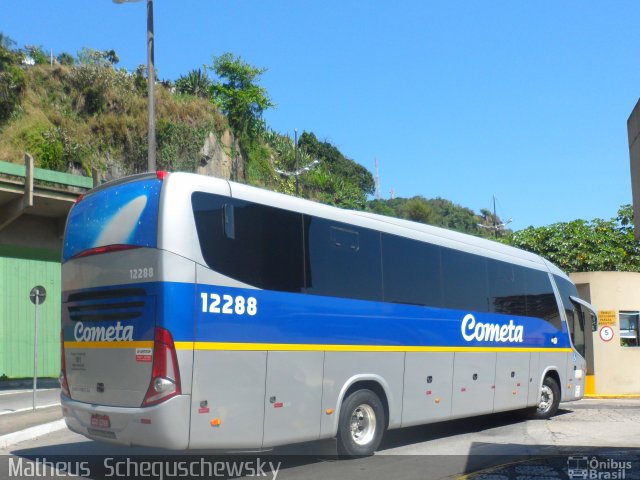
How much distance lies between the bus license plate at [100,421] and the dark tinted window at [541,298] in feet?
30.9

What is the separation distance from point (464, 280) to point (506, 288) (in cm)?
173

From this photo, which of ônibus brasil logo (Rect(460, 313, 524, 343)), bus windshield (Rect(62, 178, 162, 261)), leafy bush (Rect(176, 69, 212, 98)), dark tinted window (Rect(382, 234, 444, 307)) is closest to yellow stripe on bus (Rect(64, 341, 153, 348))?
bus windshield (Rect(62, 178, 162, 261))

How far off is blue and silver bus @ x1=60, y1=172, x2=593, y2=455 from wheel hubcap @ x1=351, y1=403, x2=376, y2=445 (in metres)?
0.02

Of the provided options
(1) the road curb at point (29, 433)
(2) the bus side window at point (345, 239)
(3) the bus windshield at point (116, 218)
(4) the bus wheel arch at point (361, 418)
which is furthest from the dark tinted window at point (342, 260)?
(1) the road curb at point (29, 433)

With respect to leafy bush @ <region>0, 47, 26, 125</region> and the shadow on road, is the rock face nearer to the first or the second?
leafy bush @ <region>0, 47, 26, 125</region>

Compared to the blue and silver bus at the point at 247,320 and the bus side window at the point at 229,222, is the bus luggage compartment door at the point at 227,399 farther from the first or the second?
the bus side window at the point at 229,222

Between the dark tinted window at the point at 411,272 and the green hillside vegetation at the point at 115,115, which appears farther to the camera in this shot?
the green hillside vegetation at the point at 115,115

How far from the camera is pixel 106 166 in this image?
150 ft

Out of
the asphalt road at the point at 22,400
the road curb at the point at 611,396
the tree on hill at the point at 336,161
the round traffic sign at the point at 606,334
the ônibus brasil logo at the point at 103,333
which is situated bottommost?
the road curb at the point at 611,396

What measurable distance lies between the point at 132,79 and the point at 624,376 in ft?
134

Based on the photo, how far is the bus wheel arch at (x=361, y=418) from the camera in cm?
990

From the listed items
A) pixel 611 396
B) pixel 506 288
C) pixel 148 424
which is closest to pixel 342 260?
pixel 148 424

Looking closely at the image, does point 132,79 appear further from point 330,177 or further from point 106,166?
point 330,177

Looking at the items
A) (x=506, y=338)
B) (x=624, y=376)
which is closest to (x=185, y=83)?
(x=624, y=376)
